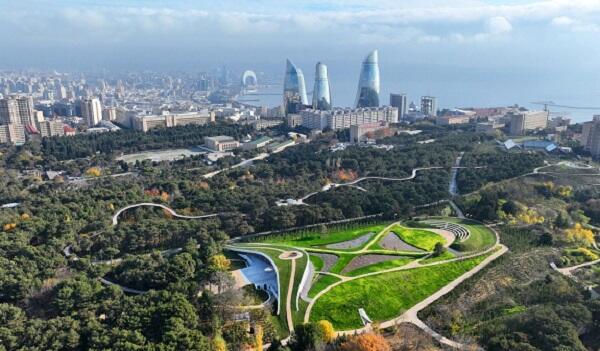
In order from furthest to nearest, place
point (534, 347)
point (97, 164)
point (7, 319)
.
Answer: point (97, 164), point (7, 319), point (534, 347)

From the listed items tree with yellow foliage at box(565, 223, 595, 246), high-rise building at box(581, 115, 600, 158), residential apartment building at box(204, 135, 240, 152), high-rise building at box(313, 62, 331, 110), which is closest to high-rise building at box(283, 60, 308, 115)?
high-rise building at box(313, 62, 331, 110)

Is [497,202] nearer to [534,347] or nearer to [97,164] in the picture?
[534,347]

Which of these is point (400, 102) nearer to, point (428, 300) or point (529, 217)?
point (529, 217)

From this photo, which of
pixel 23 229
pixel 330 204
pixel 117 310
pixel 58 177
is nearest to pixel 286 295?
pixel 117 310

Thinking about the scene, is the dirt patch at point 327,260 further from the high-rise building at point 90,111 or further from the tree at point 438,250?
the high-rise building at point 90,111

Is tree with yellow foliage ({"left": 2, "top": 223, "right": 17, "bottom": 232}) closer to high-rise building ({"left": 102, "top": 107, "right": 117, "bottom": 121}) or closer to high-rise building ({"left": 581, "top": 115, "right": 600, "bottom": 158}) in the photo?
high-rise building ({"left": 581, "top": 115, "right": 600, "bottom": 158})

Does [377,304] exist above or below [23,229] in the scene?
below
